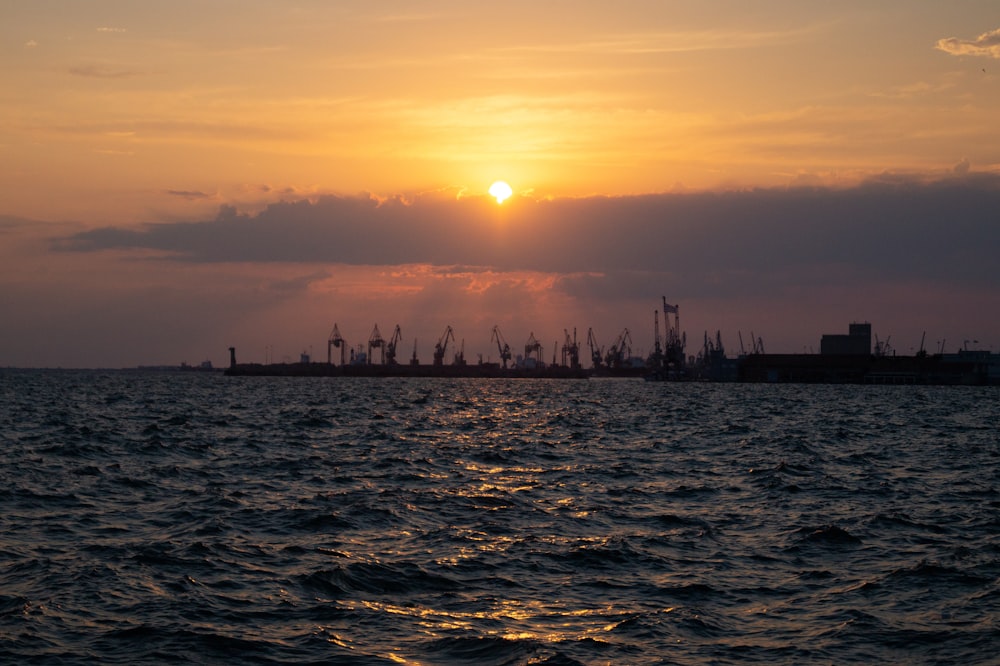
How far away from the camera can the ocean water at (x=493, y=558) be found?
49.0 ft

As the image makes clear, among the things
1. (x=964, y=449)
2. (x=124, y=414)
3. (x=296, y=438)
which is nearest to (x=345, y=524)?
(x=296, y=438)

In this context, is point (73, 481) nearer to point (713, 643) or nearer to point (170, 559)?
point (170, 559)

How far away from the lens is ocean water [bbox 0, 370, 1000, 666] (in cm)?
1495

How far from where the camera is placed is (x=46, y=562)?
1970 cm

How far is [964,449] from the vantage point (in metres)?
48.4

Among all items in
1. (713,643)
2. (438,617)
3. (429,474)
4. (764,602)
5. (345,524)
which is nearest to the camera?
(713,643)

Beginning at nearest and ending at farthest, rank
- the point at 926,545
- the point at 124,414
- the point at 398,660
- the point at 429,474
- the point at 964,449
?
the point at 398,660, the point at 926,545, the point at 429,474, the point at 964,449, the point at 124,414

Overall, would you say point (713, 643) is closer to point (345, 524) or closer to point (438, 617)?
point (438, 617)

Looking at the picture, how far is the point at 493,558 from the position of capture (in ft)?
67.7

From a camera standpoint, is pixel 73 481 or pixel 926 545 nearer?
pixel 926 545

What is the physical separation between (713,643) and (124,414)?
67353 millimetres

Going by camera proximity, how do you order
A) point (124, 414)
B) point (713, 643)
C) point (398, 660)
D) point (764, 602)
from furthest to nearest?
point (124, 414)
point (764, 602)
point (713, 643)
point (398, 660)

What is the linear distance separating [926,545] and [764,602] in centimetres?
693

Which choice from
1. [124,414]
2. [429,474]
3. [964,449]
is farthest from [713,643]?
[124,414]
